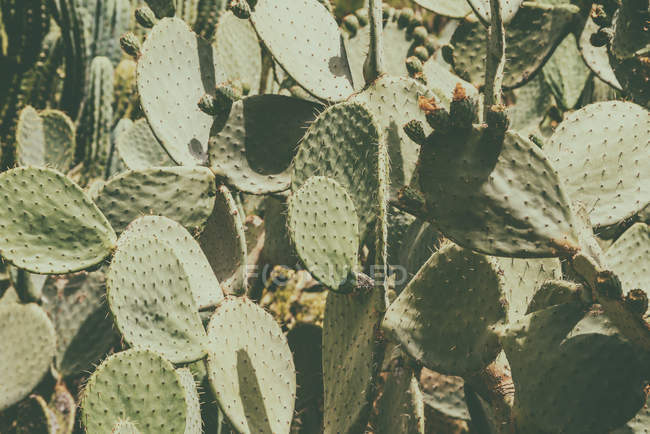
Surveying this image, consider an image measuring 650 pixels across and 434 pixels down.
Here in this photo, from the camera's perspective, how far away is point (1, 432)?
205 centimetres

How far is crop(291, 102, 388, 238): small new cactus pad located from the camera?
1451 millimetres

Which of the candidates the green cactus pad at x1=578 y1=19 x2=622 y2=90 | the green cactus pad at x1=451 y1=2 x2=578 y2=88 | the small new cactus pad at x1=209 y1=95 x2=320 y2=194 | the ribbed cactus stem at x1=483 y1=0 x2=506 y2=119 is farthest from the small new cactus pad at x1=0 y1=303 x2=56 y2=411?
the green cactus pad at x1=578 y1=19 x2=622 y2=90

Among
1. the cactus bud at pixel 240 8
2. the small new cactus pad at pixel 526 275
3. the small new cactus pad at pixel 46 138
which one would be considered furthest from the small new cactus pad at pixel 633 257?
the small new cactus pad at pixel 46 138

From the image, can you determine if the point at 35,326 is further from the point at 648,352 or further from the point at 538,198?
the point at 648,352

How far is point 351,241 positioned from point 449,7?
1.04 meters

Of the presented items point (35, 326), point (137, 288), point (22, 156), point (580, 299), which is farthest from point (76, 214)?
point (580, 299)

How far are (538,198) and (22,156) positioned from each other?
1774 millimetres

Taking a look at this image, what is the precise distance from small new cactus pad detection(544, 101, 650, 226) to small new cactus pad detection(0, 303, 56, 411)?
1.53 metres

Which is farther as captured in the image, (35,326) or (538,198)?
(35,326)

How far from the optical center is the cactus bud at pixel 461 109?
1.23m

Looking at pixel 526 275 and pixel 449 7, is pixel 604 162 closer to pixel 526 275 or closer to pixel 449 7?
pixel 526 275

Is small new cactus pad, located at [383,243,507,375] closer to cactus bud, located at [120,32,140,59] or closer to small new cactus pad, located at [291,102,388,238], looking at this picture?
small new cactus pad, located at [291,102,388,238]

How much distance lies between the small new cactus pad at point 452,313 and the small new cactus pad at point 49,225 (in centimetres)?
69

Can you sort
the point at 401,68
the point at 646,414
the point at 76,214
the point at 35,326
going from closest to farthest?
the point at 646,414, the point at 76,214, the point at 35,326, the point at 401,68
